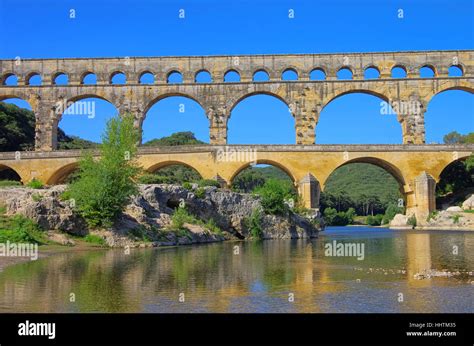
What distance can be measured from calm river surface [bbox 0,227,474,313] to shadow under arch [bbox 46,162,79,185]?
28.1m

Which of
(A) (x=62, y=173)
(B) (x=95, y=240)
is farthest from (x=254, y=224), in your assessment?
(A) (x=62, y=173)

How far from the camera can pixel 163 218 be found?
28.4 meters

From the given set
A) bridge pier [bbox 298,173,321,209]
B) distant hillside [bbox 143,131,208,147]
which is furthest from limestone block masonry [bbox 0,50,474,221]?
distant hillside [bbox 143,131,208,147]

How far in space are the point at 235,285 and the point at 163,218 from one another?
16720 millimetres

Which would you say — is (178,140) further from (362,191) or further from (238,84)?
(238,84)

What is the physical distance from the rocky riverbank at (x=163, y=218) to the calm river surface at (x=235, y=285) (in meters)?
5.73

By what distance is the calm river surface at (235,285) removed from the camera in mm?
9508

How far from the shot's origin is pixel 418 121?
1924 inches

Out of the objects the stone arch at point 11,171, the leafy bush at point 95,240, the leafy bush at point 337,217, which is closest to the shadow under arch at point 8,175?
the stone arch at point 11,171

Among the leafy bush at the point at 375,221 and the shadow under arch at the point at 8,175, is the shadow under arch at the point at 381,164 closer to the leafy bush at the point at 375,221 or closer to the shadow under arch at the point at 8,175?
the shadow under arch at the point at 8,175

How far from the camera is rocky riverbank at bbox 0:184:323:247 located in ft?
79.3
